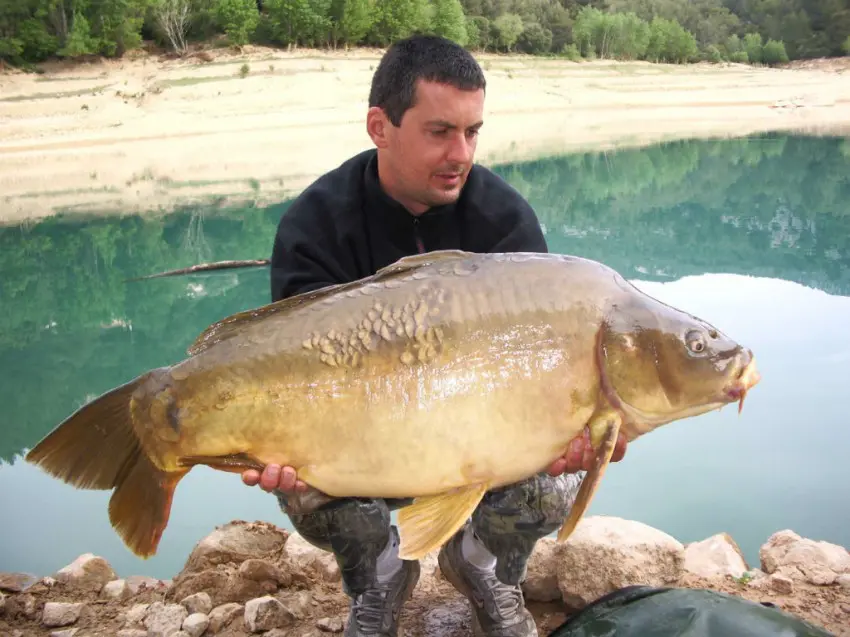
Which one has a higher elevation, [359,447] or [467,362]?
[467,362]

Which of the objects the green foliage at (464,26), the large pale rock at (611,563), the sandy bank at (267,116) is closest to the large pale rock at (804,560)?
the large pale rock at (611,563)

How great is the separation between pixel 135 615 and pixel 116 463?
943 mm

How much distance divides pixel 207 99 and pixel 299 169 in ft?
29.1

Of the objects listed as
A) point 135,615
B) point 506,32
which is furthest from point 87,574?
point 506,32

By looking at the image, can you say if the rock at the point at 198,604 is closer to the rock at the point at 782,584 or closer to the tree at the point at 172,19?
the rock at the point at 782,584

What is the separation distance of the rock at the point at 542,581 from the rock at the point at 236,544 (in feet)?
2.90

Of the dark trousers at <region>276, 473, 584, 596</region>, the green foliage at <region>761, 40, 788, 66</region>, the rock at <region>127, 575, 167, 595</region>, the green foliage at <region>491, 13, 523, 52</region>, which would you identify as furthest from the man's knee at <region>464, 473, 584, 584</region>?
the green foliage at <region>761, 40, 788, 66</region>

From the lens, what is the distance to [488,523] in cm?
192

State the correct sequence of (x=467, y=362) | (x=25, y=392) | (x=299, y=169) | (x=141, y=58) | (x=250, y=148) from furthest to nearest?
(x=141, y=58) → (x=250, y=148) → (x=299, y=169) → (x=25, y=392) → (x=467, y=362)

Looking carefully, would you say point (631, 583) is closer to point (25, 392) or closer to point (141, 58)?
point (25, 392)

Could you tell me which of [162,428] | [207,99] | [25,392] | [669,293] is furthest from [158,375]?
[207,99]

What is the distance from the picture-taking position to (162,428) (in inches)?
63.1

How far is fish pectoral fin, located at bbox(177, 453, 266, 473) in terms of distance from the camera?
1.60 metres

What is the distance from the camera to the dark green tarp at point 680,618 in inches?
69.6
